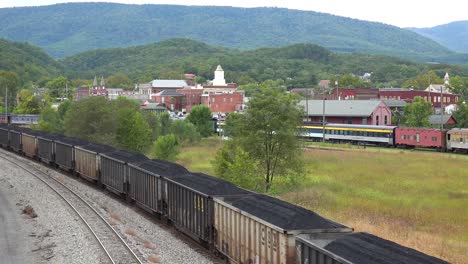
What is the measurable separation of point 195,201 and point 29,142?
137ft

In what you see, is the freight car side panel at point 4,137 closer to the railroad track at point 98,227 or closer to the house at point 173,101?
the railroad track at point 98,227

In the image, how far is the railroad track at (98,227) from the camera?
77.3ft

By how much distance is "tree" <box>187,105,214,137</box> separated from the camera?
110519 mm

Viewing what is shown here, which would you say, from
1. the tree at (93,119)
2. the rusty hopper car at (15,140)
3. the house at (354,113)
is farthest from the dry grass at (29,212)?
the house at (354,113)

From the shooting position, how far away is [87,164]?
43.6 meters

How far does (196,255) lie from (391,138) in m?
66.2

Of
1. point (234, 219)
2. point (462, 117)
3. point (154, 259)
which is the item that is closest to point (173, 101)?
point (462, 117)

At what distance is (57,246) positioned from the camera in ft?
83.5

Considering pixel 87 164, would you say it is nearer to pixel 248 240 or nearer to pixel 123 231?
pixel 123 231

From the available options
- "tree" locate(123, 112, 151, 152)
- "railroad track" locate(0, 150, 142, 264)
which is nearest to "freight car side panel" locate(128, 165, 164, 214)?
"railroad track" locate(0, 150, 142, 264)

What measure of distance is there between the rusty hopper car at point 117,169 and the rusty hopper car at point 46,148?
48.4ft

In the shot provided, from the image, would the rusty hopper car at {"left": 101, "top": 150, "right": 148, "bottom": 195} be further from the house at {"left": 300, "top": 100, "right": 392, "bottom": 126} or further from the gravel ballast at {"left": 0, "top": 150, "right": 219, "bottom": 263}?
the house at {"left": 300, "top": 100, "right": 392, "bottom": 126}

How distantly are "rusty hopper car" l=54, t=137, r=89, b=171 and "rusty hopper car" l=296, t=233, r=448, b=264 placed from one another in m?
34.9

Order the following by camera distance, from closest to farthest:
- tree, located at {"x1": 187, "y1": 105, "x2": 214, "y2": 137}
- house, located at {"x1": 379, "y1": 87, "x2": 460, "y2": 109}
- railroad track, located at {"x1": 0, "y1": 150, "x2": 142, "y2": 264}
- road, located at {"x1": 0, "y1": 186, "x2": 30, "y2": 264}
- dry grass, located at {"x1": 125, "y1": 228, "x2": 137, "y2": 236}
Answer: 1. railroad track, located at {"x1": 0, "y1": 150, "x2": 142, "y2": 264}
2. road, located at {"x1": 0, "y1": 186, "x2": 30, "y2": 264}
3. dry grass, located at {"x1": 125, "y1": 228, "x2": 137, "y2": 236}
4. tree, located at {"x1": 187, "y1": 105, "x2": 214, "y2": 137}
5. house, located at {"x1": 379, "y1": 87, "x2": 460, "y2": 109}
